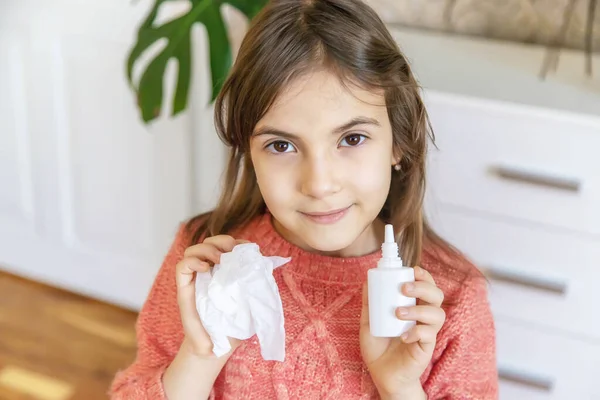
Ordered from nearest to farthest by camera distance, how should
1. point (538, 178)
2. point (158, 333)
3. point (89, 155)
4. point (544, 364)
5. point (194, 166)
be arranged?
point (158, 333)
point (538, 178)
point (544, 364)
point (194, 166)
point (89, 155)

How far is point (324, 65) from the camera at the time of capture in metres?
0.94

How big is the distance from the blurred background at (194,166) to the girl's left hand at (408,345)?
37 cm

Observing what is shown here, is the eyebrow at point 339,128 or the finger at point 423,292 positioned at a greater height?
→ the eyebrow at point 339,128

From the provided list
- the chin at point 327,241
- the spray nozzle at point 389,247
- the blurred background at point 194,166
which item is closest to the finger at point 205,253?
the chin at point 327,241

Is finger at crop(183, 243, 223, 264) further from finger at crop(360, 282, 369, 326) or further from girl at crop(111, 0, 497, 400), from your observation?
finger at crop(360, 282, 369, 326)

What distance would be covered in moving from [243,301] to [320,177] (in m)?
0.18

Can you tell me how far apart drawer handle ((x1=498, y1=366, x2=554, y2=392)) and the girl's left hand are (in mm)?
600

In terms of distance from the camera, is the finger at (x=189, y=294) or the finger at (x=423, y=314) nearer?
the finger at (x=423, y=314)

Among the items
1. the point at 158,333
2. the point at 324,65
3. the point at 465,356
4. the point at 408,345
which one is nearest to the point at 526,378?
the point at 465,356

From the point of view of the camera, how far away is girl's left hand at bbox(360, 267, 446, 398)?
2.95 ft

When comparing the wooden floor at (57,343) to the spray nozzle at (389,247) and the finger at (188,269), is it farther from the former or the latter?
the spray nozzle at (389,247)

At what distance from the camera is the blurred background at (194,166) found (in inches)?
55.0

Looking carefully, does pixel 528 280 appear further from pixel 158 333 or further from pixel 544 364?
pixel 158 333

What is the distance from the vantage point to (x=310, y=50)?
94cm
